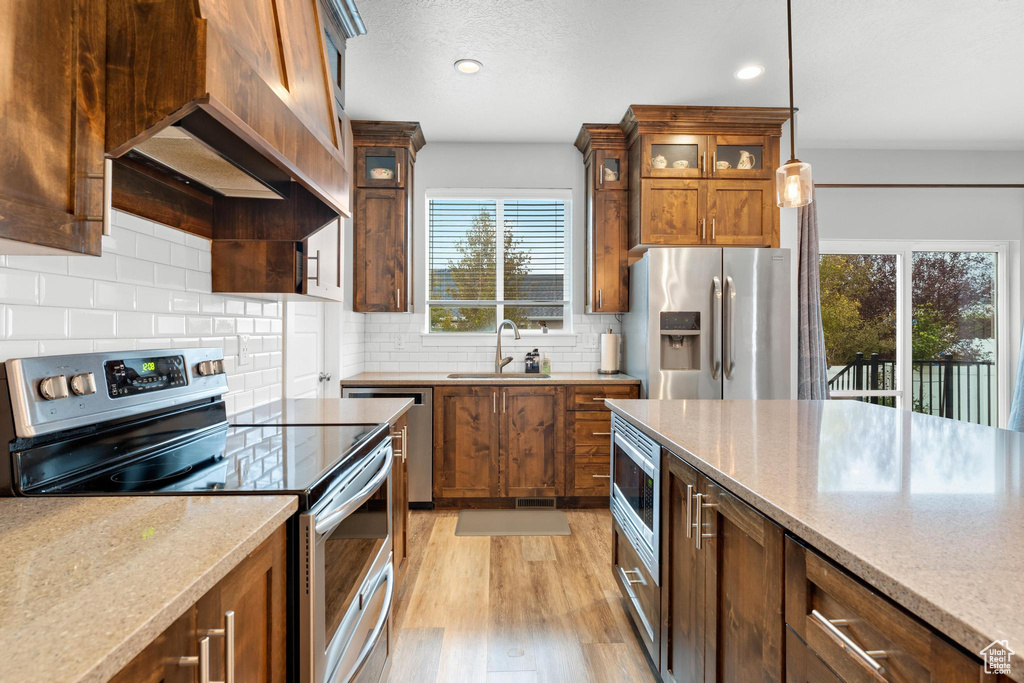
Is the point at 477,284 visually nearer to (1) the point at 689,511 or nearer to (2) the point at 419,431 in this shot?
(2) the point at 419,431

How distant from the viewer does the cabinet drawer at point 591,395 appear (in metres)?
3.58

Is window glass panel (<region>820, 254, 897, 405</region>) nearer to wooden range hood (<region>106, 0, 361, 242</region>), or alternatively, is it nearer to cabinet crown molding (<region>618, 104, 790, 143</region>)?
cabinet crown molding (<region>618, 104, 790, 143</region>)

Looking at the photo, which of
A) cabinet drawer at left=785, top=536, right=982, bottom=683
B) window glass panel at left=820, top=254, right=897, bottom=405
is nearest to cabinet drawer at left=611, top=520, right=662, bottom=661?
cabinet drawer at left=785, top=536, right=982, bottom=683

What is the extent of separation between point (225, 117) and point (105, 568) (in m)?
0.76

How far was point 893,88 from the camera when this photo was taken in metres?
3.18

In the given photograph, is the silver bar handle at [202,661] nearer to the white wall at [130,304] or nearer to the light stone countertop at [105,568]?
the light stone countertop at [105,568]

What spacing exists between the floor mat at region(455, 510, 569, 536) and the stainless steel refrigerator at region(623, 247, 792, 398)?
3.34 ft

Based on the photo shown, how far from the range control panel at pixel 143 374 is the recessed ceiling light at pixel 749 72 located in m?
3.06

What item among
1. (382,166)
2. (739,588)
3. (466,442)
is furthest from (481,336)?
(739,588)

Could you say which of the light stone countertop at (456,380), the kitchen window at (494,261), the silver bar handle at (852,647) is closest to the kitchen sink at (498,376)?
the light stone countertop at (456,380)

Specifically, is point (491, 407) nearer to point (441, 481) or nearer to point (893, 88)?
point (441, 481)

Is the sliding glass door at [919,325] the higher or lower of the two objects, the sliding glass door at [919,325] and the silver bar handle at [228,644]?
the higher

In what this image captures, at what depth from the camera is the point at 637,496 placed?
6.37 feet

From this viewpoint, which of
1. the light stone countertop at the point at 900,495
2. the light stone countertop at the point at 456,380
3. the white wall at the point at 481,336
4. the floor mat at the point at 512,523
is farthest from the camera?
the white wall at the point at 481,336
